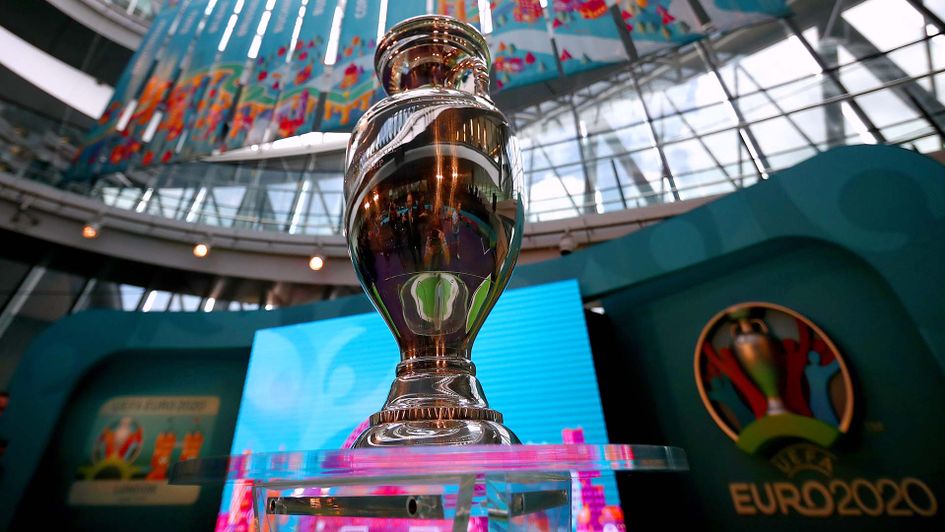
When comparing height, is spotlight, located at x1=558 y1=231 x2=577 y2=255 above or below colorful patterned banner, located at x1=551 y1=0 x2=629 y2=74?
above

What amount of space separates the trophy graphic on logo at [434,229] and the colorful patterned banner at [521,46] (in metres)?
2.75

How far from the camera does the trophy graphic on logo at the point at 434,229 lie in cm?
45

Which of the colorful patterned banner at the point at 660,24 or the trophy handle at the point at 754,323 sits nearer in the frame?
the colorful patterned banner at the point at 660,24

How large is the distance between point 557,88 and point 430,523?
11292 millimetres

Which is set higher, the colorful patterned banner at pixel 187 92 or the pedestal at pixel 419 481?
the colorful patterned banner at pixel 187 92

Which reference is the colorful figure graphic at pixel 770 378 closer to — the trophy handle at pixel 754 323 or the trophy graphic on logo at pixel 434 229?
the trophy handle at pixel 754 323

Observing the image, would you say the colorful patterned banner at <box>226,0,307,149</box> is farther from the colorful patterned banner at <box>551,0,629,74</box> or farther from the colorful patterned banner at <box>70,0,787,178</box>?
the colorful patterned banner at <box>551,0,629,74</box>

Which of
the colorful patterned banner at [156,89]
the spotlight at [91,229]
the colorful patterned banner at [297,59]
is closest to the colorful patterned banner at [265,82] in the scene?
the colorful patterned banner at [297,59]

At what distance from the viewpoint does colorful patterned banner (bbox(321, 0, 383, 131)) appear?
3299 mm

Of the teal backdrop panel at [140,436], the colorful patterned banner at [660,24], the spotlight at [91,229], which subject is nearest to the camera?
the colorful patterned banner at [660,24]

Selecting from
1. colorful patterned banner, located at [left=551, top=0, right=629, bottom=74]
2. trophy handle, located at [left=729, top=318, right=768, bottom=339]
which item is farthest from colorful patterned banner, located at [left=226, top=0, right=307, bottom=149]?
trophy handle, located at [left=729, top=318, right=768, bottom=339]

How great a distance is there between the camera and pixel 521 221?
52 cm

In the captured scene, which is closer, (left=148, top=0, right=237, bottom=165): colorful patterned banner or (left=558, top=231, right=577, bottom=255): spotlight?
(left=148, top=0, right=237, bottom=165): colorful patterned banner

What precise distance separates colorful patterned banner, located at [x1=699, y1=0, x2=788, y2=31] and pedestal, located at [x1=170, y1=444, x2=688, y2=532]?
10.3ft
